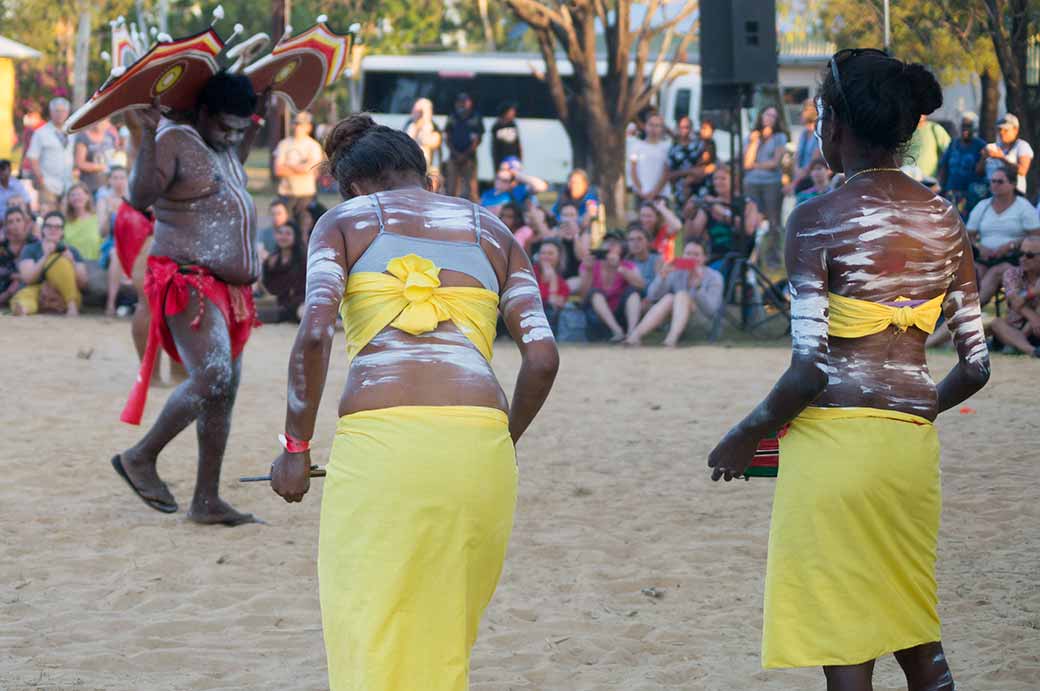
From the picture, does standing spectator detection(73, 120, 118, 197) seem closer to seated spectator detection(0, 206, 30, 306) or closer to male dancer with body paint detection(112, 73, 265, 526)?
seated spectator detection(0, 206, 30, 306)

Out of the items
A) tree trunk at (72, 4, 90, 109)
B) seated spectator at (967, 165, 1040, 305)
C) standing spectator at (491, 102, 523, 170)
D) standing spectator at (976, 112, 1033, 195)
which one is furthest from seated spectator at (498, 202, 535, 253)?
tree trunk at (72, 4, 90, 109)

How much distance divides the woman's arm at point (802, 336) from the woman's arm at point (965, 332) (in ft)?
1.30

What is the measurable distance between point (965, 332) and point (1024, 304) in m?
8.57

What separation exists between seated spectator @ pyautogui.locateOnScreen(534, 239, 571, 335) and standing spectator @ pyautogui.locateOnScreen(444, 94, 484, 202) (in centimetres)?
750

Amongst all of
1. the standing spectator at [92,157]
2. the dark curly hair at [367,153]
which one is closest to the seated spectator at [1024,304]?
the dark curly hair at [367,153]

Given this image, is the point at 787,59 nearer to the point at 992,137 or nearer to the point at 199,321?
the point at 992,137

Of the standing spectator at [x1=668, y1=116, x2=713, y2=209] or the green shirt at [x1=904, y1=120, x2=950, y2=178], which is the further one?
the green shirt at [x1=904, y1=120, x2=950, y2=178]

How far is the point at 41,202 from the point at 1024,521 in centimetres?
1464

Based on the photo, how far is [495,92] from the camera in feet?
90.1

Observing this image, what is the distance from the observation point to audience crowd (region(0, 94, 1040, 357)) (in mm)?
12156

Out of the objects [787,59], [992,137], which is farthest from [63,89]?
[992,137]

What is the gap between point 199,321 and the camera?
5934 millimetres

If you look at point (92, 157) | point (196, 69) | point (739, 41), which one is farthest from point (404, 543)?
point (92, 157)

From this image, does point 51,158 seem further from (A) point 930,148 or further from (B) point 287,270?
(A) point 930,148
